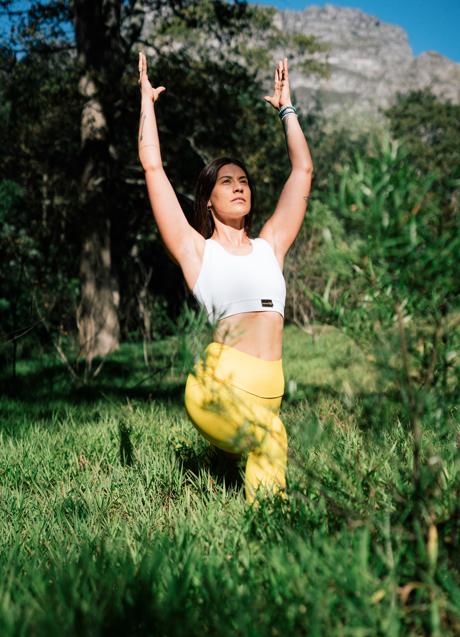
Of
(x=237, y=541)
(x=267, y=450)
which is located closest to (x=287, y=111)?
(x=267, y=450)

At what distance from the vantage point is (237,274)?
2.26 metres

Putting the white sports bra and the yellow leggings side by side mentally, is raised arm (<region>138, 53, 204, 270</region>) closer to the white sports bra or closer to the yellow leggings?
the white sports bra

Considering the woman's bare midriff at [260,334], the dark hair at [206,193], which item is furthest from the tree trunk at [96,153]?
the woman's bare midriff at [260,334]

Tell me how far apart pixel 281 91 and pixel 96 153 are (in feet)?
24.1

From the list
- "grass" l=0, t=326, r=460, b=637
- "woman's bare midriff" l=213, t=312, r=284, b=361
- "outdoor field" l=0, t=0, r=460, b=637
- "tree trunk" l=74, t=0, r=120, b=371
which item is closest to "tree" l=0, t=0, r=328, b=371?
"tree trunk" l=74, t=0, r=120, b=371

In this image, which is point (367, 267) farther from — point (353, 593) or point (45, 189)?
point (45, 189)

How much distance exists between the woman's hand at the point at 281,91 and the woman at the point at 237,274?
2cm

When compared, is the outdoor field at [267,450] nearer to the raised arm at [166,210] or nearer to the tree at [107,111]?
the raised arm at [166,210]

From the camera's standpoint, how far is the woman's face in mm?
2537

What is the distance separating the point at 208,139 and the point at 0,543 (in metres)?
10.2

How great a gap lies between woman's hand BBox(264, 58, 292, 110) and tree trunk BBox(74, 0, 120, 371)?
6778 millimetres

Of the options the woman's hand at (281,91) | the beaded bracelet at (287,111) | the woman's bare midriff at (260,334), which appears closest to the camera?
the woman's bare midriff at (260,334)

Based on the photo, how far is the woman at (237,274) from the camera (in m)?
2.01

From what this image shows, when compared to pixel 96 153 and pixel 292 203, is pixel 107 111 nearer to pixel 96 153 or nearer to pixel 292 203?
pixel 96 153
